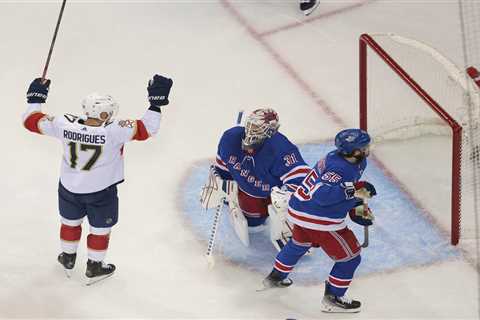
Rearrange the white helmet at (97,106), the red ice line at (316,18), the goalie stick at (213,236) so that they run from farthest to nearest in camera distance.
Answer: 1. the red ice line at (316,18)
2. the goalie stick at (213,236)
3. the white helmet at (97,106)

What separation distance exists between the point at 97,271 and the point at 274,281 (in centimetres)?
79

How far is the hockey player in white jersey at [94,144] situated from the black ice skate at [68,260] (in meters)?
0.14

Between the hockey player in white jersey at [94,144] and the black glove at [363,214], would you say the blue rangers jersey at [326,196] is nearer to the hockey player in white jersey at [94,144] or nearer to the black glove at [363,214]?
the black glove at [363,214]

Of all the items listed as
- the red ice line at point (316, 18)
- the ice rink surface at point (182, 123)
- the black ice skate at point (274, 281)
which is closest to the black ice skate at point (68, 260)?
the ice rink surface at point (182, 123)

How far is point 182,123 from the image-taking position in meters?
6.77

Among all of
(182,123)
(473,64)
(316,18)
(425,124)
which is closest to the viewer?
(425,124)

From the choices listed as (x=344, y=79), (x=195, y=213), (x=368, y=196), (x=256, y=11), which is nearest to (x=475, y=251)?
(x=368, y=196)

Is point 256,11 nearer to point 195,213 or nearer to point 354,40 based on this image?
point 354,40

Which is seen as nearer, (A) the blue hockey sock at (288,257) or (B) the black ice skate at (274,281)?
(A) the blue hockey sock at (288,257)

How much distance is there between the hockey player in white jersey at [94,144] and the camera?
5.12m

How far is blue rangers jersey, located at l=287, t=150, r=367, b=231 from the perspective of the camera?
5109 millimetres

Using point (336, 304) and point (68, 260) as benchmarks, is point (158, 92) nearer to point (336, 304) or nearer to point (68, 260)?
point (68, 260)

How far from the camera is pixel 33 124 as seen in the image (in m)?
5.22

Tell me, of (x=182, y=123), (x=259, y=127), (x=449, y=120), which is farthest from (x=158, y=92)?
(x=182, y=123)
